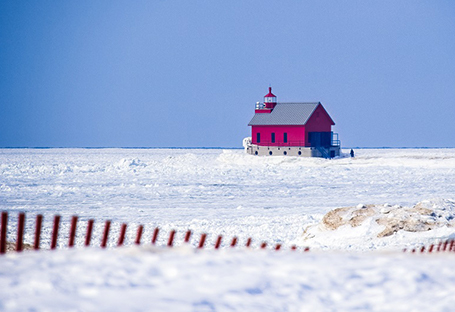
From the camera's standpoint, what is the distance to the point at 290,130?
193 feet

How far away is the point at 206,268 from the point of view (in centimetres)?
619

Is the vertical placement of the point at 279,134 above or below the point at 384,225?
above

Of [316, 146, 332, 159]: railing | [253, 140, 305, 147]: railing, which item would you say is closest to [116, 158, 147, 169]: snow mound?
[253, 140, 305, 147]: railing

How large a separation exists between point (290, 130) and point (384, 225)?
44.6 metres

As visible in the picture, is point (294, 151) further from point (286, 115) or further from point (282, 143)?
point (286, 115)

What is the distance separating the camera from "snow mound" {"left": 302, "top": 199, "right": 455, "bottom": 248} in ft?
45.5

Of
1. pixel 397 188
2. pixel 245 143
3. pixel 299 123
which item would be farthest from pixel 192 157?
pixel 397 188

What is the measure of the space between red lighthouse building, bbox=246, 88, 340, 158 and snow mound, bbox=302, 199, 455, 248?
139 ft

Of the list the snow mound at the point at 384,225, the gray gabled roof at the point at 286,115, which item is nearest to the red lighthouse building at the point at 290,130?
the gray gabled roof at the point at 286,115

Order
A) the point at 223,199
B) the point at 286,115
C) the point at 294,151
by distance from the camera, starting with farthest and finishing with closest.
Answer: the point at 286,115
the point at 294,151
the point at 223,199

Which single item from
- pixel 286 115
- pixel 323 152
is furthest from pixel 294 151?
pixel 286 115

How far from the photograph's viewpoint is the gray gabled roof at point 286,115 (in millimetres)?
58906

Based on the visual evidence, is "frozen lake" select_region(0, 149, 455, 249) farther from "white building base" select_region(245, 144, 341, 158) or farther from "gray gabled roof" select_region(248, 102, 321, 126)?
"gray gabled roof" select_region(248, 102, 321, 126)

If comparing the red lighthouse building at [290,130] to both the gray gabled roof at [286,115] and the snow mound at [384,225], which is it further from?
the snow mound at [384,225]
